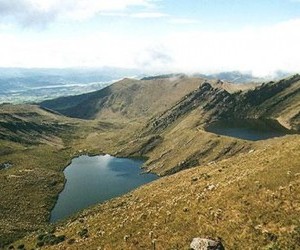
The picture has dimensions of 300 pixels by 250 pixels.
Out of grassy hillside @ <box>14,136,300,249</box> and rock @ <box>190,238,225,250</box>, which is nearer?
rock @ <box>190,238,225,250</box>

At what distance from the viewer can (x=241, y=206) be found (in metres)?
70.6

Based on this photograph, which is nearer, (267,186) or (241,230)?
(241,230)

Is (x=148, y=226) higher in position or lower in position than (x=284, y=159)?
lower

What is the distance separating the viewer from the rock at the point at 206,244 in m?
60.0

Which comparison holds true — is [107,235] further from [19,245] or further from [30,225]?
[30,225]

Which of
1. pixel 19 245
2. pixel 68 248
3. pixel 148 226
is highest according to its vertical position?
pixel 148 226

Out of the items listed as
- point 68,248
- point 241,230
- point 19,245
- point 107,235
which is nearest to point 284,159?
point 241,230

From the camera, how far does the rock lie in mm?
60000

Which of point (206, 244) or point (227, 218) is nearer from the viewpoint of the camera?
point (206, 244)

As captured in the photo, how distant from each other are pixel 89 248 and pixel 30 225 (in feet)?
342

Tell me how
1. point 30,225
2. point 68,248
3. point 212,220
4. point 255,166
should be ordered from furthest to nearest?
point 30,225 < point 255,166 < point 68,248 < point 212,220

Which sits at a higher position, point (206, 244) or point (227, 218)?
point (227, 218)

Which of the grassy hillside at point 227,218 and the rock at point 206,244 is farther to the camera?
the grassy hillside at point 227,218

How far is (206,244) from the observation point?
2381 inches
